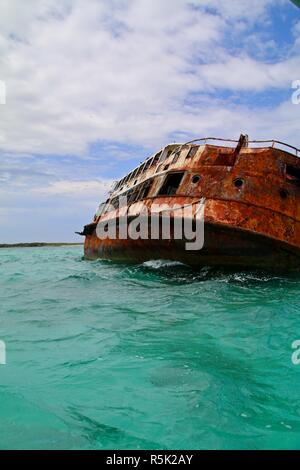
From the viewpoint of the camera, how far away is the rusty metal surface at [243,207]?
387 inches

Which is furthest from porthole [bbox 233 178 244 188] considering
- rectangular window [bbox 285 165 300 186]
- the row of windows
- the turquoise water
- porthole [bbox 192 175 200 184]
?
the turquoise water

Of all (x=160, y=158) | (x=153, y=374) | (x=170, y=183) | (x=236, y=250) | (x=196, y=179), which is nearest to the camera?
(x=153, y=374)

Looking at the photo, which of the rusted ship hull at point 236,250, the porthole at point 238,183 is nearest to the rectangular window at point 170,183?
the porthole at point 238,183

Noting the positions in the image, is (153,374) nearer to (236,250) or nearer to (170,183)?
(236,250)

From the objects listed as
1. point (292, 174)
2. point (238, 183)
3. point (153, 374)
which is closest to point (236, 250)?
point (238, 183)

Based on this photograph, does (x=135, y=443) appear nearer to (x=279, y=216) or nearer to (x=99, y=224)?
(x=279, y=216)

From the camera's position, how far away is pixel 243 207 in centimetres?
1002

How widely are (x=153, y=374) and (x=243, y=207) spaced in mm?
6832

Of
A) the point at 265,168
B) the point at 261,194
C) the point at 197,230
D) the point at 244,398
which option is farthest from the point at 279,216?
the point at 244,398

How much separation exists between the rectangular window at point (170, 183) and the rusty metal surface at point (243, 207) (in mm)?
634

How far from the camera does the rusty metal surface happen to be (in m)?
9.84

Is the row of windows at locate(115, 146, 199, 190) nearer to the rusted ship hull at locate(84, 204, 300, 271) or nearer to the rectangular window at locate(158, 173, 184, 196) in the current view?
the rectangular window at locate(158, 173, 184, 196)

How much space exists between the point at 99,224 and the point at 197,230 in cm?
834

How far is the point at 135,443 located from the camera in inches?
108
